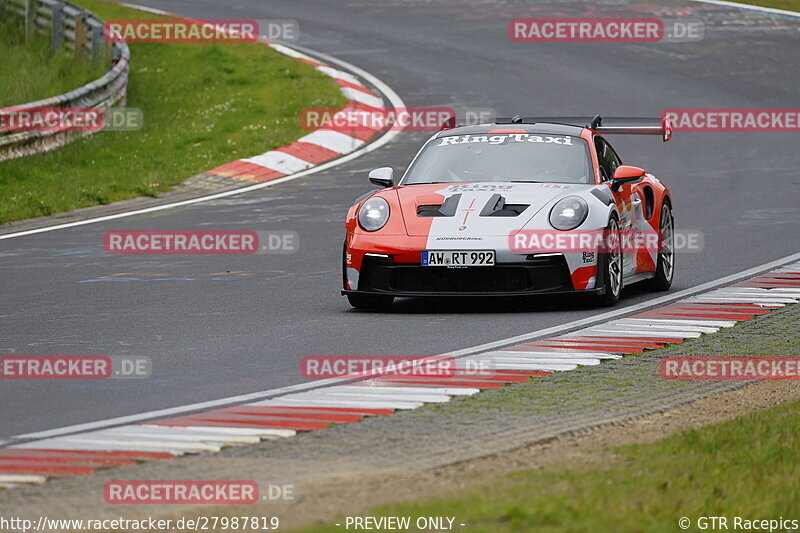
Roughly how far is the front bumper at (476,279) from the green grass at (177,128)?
7.31m

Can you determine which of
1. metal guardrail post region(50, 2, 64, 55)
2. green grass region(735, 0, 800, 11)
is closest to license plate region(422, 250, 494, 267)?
metal guardrail post region(50, 2, 64, 55)

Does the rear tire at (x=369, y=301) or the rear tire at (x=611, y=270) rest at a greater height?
the rear tire at (x=611, y=270)

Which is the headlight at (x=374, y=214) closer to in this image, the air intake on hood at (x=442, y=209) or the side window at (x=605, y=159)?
the air intake on hood at (x=442, y=209)

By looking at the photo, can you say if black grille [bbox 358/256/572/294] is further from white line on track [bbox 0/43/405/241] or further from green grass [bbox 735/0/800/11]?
green grass [bbox 735/0/800/11]

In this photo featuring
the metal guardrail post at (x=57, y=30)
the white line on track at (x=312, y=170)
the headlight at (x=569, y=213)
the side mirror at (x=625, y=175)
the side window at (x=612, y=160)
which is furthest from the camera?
the metal guardrail post at (x=57, y=30)

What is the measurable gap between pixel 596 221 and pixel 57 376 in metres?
4.18

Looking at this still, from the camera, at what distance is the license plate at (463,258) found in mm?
10820

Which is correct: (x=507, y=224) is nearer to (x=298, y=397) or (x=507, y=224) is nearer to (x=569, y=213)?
(x=569, y=213)

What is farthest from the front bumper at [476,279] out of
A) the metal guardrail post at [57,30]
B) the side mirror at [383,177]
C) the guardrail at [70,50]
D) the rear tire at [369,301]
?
the metal guardrail post at [57,30]

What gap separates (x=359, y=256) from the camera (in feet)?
36.8

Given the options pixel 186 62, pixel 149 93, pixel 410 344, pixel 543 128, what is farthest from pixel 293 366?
pixel 186 62

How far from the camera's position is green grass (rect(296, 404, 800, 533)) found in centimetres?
520

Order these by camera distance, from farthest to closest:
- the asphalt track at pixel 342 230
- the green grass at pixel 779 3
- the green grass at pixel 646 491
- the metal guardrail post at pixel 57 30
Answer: the green grass at pixel 779 3 → the metal guardrail post at pixel 57 30 → the asphalt track at pixel 342 230 → the green grass at pixel 646 491

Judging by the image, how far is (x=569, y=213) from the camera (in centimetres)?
1101
